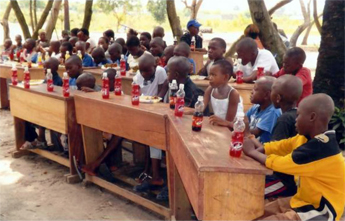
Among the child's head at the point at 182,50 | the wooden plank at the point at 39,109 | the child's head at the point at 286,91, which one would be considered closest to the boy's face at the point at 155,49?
the child's head at the point at 182,50

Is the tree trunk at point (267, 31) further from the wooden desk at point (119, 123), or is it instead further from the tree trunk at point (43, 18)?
the tree trunk at point (43, 18)

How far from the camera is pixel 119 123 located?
4297mm

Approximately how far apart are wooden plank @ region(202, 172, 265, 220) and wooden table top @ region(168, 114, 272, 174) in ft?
0.14

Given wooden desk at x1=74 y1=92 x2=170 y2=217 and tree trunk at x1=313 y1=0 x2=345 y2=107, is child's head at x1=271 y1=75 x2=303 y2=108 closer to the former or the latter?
wooden desk at x1=74 y1=92 x2=170 y2=217

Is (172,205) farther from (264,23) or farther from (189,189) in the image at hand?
(264,23)

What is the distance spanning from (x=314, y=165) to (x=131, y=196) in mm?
2336

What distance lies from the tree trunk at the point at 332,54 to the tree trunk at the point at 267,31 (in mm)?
986

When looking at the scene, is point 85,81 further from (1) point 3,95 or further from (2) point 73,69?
(1) point 3,95

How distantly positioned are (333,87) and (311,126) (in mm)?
4132

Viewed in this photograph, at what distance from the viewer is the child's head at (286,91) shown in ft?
10.3

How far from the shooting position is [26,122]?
6.02 metres

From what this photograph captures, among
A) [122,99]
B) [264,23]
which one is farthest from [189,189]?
[264,23]

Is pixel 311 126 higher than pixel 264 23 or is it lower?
lower

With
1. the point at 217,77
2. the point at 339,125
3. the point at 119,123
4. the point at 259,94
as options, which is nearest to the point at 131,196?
the point at 119,123
